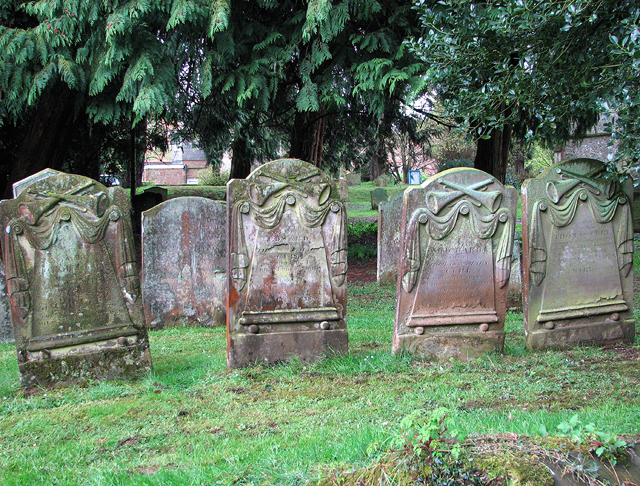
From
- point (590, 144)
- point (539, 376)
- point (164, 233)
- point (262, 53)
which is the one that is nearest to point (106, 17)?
point (262, 53)

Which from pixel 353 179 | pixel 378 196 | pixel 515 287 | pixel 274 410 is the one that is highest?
pixel 353 179

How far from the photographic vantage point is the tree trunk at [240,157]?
624 inches

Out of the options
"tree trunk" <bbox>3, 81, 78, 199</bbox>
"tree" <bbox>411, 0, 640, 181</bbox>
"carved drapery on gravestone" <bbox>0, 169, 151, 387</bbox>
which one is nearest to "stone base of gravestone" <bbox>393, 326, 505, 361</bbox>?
"tree" <bbox>411, 0, 640, 181</bbox>

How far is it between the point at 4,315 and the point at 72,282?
9.39ft

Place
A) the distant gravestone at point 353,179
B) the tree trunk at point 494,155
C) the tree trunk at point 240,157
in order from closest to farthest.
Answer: the tree trunk at point 494,155 → the tree trunk at point 240,157 → the distant gravestone at point 353,179

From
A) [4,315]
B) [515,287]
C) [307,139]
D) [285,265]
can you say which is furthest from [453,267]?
[307,139]

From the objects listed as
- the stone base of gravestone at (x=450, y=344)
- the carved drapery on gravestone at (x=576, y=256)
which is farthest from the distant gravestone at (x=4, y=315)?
the carved drapery on gravestone at (x=576, y=256)

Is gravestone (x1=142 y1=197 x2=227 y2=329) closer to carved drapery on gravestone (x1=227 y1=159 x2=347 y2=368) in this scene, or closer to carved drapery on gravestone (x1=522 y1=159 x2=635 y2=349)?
carved drapery on gravestone (x1=227 y1=159 x2=347 y2=368)

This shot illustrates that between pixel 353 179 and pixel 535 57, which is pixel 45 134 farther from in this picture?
pixel 353 179

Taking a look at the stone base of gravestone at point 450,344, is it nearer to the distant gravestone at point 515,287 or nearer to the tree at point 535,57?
the tree at point 535,57

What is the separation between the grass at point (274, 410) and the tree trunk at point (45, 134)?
6322 millimetres

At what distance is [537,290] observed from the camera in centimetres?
609

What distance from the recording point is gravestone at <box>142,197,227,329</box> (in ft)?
26.1

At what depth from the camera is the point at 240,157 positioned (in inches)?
640
